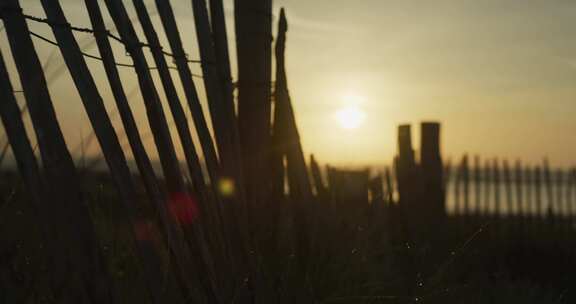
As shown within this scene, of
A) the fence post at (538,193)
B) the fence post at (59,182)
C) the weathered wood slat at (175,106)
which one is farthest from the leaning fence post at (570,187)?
the fence post at (59,182)

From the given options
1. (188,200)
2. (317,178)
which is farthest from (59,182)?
(317,178)

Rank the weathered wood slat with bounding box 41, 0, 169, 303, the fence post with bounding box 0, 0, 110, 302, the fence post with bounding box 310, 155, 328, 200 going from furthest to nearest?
1. the fence post with bounding box 310, 155, 328, 200
2. the weathered wood slat with bounding box 41, 0, 169, 303
3. the fence post with bounding box 0, 0, 110, 302

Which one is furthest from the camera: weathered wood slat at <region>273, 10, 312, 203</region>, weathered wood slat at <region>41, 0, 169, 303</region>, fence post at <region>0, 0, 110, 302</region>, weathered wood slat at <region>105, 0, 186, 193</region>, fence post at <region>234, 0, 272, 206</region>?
weathered wood slat at <region>273, 10, 312, 203</region>

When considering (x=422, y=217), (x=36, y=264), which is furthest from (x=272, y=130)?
(x=422, y=217)

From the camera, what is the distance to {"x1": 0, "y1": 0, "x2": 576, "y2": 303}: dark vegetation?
5.76 ft

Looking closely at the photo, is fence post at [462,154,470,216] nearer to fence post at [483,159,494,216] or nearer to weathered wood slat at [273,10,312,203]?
fence post at [483,159,494,216]

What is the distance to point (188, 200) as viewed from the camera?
2395mm

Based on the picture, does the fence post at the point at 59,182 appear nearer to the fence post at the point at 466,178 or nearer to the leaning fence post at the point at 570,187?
the fence post at the point at 466,178

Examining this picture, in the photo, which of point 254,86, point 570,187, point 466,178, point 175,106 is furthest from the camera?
point 570,187

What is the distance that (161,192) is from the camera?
229 cm

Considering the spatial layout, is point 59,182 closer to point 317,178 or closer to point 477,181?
point 317,178

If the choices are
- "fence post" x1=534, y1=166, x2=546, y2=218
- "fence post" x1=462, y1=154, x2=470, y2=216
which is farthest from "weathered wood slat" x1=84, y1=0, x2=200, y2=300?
"fence post" x1=462, y1=154, x2=470, y2=216

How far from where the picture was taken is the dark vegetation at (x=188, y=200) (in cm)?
175

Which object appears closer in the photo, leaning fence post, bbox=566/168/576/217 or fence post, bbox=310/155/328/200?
fence post, bbox=310/155/328/200
